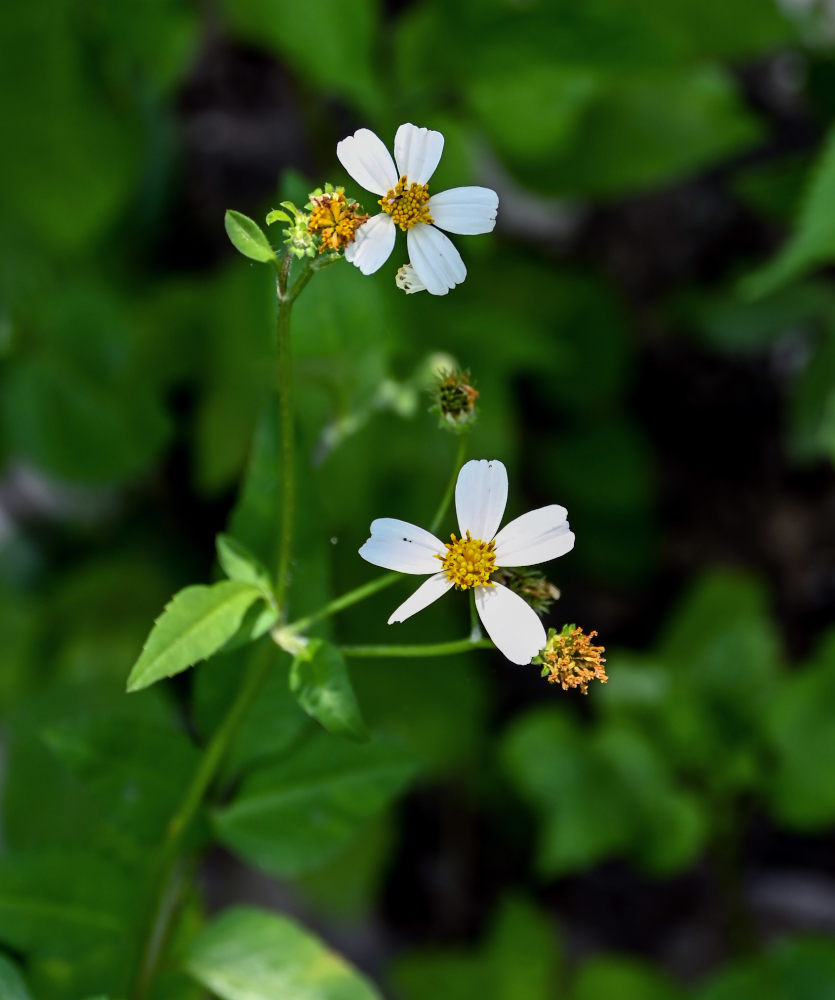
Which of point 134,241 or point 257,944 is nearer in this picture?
point 257,944

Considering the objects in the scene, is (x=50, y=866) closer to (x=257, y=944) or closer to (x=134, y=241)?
(x=257, y=944)

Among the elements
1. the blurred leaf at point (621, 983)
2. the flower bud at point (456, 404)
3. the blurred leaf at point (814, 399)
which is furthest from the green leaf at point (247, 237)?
the blurred leaf at point (621, 983)

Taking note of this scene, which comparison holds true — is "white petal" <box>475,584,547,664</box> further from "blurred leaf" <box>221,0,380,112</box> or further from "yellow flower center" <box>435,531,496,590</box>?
"blurred leaf" <box>221,0,380,112</box>

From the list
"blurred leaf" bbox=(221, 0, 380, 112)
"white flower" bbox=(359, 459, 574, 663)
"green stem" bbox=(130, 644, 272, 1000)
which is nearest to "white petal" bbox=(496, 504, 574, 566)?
"white flower" bbox=(359, 459, 574, 663)

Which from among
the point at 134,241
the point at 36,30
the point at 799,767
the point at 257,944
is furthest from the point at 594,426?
the point at 257,944

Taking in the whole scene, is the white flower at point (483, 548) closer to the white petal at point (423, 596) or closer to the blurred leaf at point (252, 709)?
the white petal at point (423, 596)

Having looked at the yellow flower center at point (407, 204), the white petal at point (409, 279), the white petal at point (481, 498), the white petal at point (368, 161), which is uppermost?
the white petal at point (368, 161)
